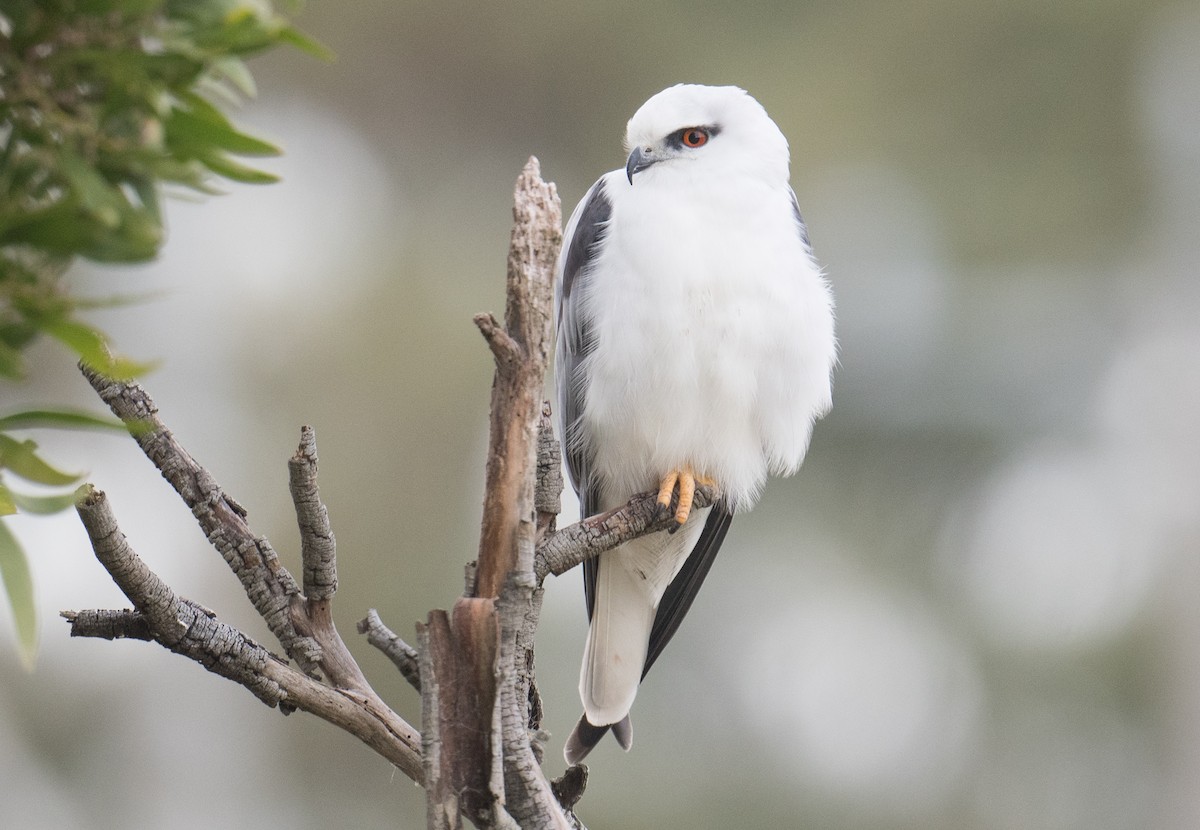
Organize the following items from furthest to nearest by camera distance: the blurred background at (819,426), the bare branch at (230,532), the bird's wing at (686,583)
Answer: the blurred background at (819,426) → the bird's wing at (686,583) → the bare branch at (230,532)

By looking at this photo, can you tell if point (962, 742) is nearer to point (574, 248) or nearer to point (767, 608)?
point (767, 608)

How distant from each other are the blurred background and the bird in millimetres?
3845

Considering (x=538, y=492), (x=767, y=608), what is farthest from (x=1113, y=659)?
(x=538, y=492)

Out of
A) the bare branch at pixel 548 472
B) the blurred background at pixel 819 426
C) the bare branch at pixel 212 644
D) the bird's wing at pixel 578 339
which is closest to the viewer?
the bare branch at pixel 212 644

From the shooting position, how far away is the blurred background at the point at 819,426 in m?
7.58

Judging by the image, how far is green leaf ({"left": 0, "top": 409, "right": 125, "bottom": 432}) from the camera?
1.15m

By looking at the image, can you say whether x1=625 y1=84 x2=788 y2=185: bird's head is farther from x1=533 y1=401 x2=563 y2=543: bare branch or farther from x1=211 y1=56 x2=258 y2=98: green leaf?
x1=211 y1=56 x2=258 y2=98: green leaf

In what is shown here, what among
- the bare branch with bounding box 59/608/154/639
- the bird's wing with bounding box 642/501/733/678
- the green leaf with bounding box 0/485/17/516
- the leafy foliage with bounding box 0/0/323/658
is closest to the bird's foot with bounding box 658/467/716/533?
the bird's wing with bounding box 642/501/733/678

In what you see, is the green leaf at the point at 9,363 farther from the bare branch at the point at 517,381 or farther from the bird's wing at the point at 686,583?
the bird's wing at the point at 686,583

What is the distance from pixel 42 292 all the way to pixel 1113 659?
8.20 metres

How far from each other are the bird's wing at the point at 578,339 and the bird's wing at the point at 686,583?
0.60 ft

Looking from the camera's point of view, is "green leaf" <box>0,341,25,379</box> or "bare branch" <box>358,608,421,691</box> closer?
"green leaf" <box>0,341,25,379</box>

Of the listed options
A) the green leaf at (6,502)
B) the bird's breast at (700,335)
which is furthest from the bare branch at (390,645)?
the bird's breast at (700,335)

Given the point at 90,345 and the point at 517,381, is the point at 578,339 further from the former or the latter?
the point at 90,345
